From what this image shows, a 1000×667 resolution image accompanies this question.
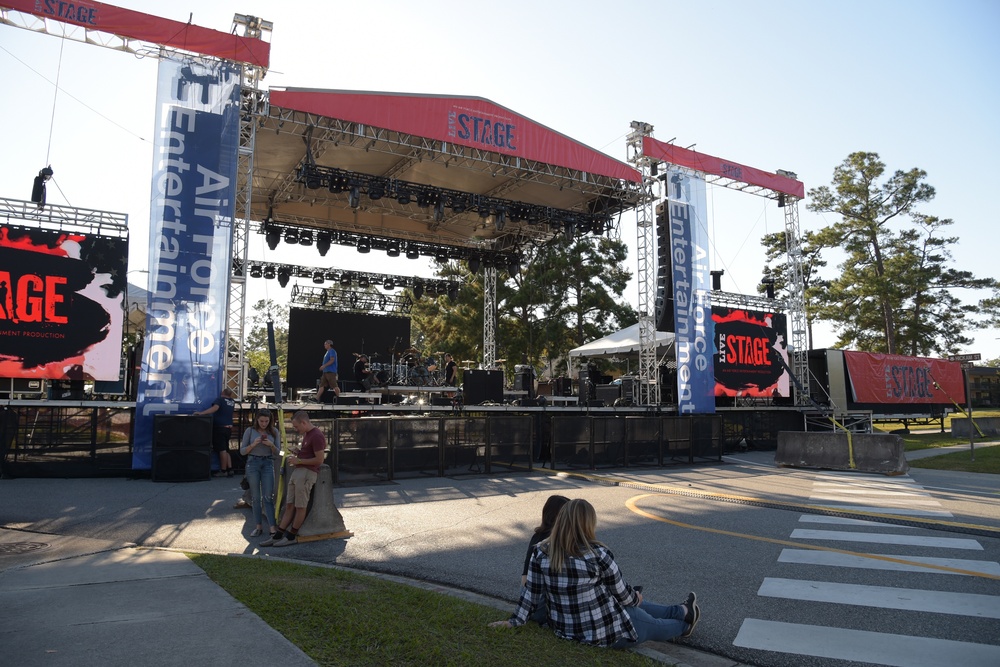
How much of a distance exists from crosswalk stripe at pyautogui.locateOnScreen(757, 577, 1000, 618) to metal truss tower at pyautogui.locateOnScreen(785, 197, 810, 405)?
19.5 m

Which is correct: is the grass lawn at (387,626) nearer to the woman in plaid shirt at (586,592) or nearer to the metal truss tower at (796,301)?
the woman in plaid shirt at (586,592)

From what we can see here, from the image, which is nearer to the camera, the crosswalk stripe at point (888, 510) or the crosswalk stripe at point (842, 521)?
the crosswalk stripe at point (842, 521)

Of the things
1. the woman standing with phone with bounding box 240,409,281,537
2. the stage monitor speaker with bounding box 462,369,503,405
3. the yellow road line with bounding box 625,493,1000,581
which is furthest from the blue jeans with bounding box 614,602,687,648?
the stage monitor speaker with bounding box 462,369,503,405

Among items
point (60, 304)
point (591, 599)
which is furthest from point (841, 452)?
point (60, 304)

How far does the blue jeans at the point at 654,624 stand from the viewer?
424 centimetres

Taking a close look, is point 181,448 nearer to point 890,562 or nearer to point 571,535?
point 571,535

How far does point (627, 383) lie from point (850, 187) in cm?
2772

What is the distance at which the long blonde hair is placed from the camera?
413cm

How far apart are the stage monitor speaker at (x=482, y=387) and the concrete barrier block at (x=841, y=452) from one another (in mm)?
7592

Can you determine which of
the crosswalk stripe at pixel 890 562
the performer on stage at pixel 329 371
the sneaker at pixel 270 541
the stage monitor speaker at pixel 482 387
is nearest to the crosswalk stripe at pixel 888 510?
the crosswalk stripe at pixel 890 562

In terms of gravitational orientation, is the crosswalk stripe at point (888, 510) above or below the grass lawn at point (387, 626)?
below

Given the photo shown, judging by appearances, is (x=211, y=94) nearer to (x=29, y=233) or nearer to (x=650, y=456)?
(x=29, y=233)

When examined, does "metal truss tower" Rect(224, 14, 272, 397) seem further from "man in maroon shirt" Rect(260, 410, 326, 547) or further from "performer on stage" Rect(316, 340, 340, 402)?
"man in maroon shirt" Rect(260, 410, 326, 547)

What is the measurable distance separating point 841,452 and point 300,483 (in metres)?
12.8
